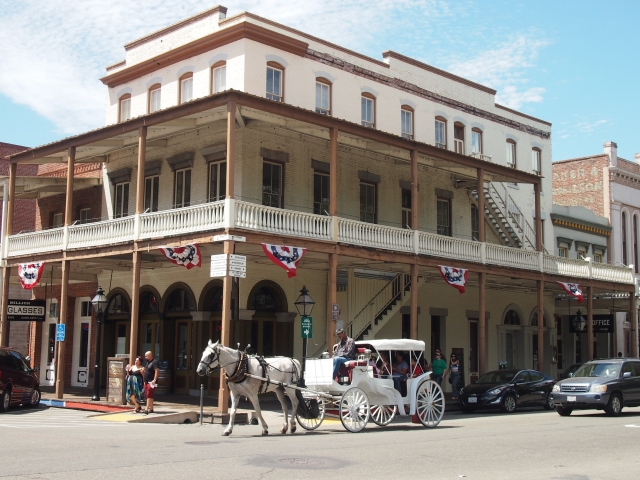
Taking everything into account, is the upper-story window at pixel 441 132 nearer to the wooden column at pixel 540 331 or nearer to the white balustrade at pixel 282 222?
the wooden column at pixel 540 331

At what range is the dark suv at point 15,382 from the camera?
70.8ft

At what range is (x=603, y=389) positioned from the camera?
66.4 feet

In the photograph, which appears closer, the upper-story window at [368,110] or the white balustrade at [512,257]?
the white balustrade at [512,257]

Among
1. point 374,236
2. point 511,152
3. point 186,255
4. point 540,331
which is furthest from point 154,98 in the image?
point 511,152

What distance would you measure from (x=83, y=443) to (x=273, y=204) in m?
14.1

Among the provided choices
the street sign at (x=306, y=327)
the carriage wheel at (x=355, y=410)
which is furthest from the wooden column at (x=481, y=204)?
the carriage wheel at (x=355, y=410)

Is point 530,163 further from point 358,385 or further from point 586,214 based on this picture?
point 358,385

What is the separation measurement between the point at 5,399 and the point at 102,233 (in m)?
6.01

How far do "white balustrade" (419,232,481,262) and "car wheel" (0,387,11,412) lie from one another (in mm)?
13751

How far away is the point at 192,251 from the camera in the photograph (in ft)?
71.6

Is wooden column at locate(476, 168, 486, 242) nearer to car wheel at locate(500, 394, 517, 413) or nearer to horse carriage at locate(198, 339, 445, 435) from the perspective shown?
car wheel at locate(500, 394, 517, 413)

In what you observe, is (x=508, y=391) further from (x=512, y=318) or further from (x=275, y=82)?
(x=512, y=318)

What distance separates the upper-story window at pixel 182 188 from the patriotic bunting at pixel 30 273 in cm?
515

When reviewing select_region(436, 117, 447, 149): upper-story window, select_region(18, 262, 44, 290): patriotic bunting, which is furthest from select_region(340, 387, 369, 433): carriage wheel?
select_region(436, 117, 447, 149): upper-story window
